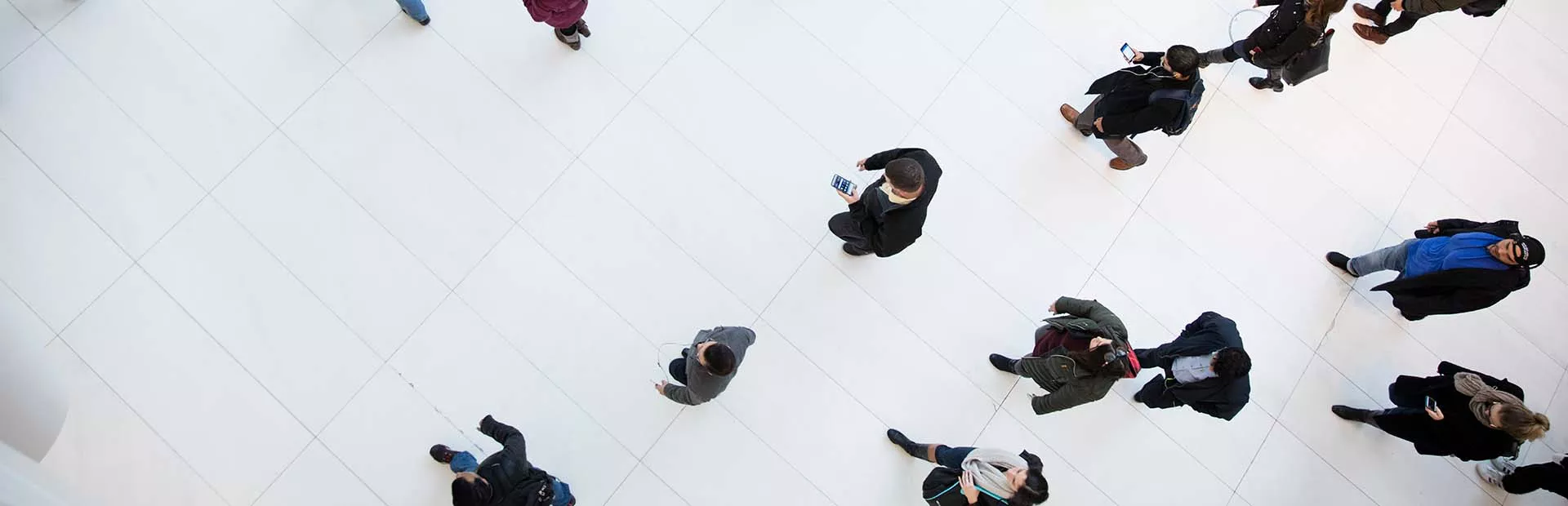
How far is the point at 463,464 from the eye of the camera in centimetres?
416

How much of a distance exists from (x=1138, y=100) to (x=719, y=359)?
2760 millimetres

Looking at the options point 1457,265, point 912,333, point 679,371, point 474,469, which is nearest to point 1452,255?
point 1457,265

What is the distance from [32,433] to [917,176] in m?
3.98

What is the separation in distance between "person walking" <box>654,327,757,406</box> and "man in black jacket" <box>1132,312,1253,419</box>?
7.32 feet

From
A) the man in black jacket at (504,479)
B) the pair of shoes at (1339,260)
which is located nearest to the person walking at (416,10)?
the man in black jacket at (504,479)

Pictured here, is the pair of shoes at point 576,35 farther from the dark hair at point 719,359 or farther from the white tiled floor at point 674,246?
the dark hair at point 719,359

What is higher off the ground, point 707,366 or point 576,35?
point 576,35

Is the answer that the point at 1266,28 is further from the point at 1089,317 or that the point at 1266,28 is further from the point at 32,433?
the point at 32,433

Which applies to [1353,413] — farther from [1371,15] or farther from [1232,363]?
[1371,15]

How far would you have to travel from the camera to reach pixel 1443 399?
4523 millimetres

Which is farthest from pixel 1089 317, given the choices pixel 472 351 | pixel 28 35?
pixel 28 35

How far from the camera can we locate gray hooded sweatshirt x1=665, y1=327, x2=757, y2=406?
12.6 ft

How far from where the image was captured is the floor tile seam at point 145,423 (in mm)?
4234

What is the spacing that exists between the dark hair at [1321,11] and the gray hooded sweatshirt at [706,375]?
11.6 feet
